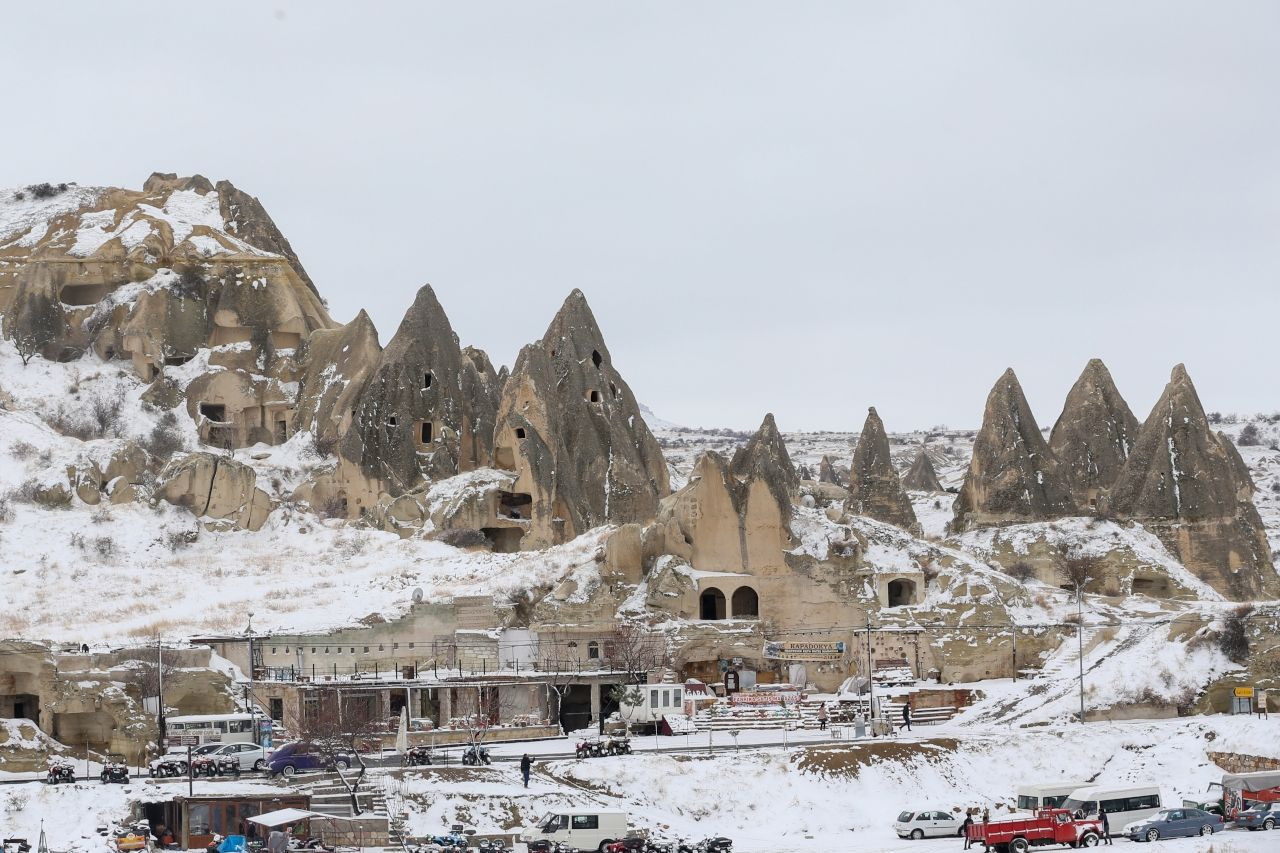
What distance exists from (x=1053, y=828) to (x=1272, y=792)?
19.9 ft

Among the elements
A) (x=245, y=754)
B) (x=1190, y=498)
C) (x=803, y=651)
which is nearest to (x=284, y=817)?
(x=245, y=754)

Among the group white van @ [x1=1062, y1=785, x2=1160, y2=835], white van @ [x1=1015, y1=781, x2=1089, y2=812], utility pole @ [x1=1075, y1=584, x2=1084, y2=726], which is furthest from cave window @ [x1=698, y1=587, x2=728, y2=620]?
white van @ [x1=1062, y1=785, x2=1160, y2=835]

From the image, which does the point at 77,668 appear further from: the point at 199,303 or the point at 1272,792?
the point at 199,303

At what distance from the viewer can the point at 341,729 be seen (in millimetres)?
56688

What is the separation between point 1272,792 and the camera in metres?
50.0

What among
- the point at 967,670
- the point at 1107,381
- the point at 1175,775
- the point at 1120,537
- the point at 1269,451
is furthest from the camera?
the point at 1269,451

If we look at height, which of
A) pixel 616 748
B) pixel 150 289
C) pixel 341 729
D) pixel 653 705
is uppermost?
pixel 150 289

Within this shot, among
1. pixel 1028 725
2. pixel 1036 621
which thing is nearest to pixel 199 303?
pixel 1036 621

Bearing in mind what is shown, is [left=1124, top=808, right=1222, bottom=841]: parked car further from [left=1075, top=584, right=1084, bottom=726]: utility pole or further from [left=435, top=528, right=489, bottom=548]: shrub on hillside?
[left=435, top=528, right=489, bottom=548]: shrub on hillside

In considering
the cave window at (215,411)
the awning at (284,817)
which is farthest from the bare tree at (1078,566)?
the cave window at (215,411)

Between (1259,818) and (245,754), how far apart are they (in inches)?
903

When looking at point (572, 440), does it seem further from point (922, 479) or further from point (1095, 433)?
point (922, 479)

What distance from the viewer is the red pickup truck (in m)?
46.4

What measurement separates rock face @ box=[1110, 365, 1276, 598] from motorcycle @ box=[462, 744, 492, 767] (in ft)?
109
